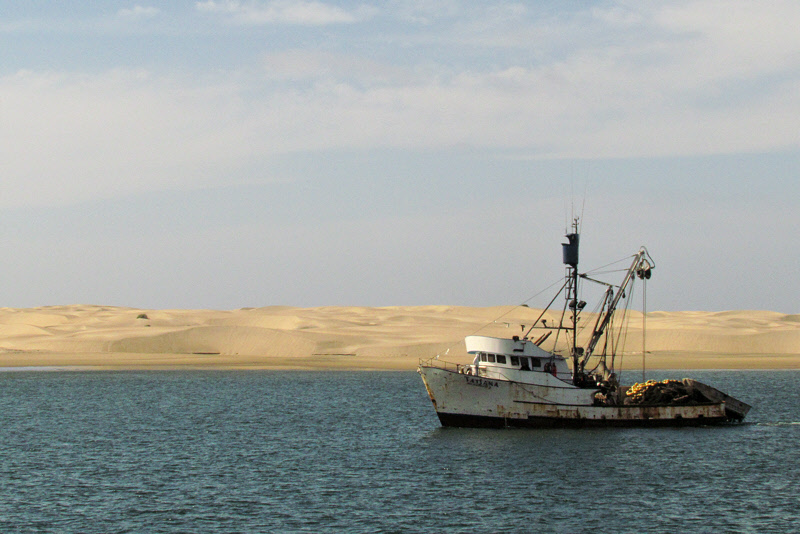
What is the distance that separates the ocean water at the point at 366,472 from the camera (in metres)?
31.3

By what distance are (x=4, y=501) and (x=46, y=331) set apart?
378 ft

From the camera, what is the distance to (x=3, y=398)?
70.6 meters

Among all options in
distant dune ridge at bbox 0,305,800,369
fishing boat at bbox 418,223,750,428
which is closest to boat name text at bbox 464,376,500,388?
fishing boat at bbox 418,223,750,428

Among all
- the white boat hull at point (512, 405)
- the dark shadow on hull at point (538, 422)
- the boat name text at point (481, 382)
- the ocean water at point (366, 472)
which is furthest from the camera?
the dark shadow on hull at point (538, 422)

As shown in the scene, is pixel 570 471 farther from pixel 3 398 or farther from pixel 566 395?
pixel 3 398

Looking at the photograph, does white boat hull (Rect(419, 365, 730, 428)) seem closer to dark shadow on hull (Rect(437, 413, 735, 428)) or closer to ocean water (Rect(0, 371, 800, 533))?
dark shadow on hull (Rect(437, 413, 735, 428))

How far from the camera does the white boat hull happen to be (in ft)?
167

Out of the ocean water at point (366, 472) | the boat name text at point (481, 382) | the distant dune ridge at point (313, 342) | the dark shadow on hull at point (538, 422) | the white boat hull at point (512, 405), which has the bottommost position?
the ocean water at point (366, 472)

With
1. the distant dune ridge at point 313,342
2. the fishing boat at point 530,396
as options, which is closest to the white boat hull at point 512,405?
the fishing boat at point 530,396

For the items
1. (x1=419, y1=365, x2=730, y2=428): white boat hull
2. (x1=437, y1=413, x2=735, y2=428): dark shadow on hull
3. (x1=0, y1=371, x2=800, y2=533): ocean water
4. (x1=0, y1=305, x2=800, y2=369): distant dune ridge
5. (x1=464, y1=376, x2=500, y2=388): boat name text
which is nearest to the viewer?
(x1=0, y1=371, x2=800, y2=533): ocean water

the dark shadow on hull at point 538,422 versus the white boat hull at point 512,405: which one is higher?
the white boat hull at point 512,405

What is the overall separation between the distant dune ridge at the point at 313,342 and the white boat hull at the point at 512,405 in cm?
4486

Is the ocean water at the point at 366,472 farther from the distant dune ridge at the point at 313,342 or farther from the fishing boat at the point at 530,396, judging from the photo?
the distant dune ridge at the point at 313,342

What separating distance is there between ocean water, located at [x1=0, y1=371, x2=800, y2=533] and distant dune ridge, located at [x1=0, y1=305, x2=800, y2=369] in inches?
1761
